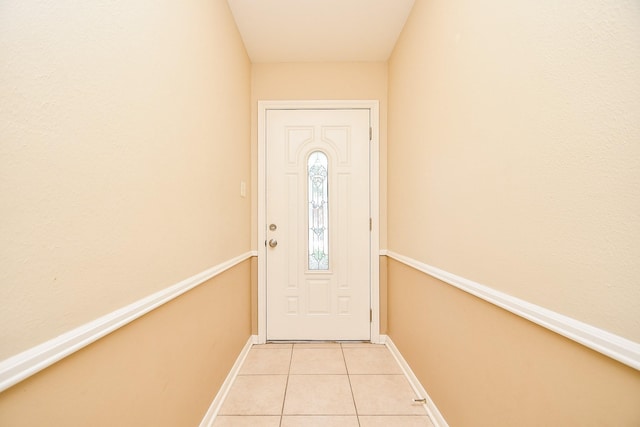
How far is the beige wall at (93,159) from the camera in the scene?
22.5 inches

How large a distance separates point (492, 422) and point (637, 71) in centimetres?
123

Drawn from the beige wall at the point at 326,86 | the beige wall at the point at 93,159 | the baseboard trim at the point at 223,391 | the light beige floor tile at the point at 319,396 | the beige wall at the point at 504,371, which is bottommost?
the light beige floor tile at the point at 319,396

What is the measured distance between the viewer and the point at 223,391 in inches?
71.7

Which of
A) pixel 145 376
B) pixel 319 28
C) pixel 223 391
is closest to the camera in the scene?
pixel 145 376

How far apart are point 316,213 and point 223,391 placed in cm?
154

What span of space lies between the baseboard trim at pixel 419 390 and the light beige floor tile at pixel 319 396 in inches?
17.3

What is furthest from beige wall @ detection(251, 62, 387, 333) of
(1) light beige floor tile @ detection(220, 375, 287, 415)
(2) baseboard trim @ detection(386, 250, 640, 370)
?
(2) baseboard trim @ detection(386, 250, 640, 370)

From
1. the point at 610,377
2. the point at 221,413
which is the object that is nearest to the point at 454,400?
the point at 610,377

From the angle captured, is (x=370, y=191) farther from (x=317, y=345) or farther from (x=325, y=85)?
(x=317, y=345)

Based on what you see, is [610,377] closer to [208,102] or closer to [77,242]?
[77,242]

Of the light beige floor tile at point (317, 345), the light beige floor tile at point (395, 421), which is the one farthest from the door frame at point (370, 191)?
the light beige floor tile at point (395, 421)

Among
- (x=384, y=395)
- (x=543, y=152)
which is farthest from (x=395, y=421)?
(x=543, y=152)

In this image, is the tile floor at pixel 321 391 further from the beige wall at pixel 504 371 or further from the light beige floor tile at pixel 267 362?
the beige wall at pixel 504 371

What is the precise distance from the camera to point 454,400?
1402mm
